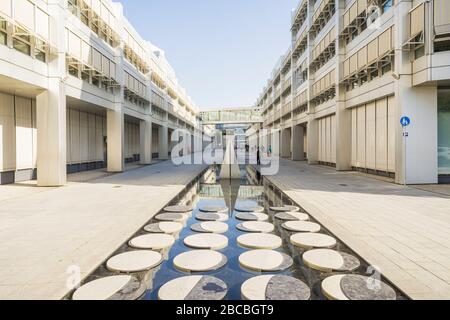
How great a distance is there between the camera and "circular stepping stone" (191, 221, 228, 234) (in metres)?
6.62

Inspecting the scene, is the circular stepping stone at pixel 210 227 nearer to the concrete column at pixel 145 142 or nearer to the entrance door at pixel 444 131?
the entrance door at pixel 444 131

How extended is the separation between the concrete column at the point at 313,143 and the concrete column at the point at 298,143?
6.12 meters

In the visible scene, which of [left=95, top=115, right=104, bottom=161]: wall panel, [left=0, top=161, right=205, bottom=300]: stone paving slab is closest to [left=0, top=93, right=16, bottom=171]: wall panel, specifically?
[left=0, top=161, right=205, bottom=300]: stone paving slab

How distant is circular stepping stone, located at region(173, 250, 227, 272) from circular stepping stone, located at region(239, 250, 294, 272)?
38 centimetres

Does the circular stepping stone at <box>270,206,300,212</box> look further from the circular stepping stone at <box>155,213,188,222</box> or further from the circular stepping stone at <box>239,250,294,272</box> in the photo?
the circular stepping stone at <box>239,250,294,272</box>

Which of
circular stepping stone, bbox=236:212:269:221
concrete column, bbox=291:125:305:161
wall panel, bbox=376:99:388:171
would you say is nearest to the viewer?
circular stepping stone, bbox=236:212:269:221

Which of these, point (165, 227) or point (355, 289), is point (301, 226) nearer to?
point (355, 289)

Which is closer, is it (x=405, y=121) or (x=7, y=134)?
(x=405, y=121)

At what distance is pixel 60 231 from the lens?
6.47 metres

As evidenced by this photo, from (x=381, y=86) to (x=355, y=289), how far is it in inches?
584

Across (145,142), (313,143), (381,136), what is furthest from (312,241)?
(145,142)

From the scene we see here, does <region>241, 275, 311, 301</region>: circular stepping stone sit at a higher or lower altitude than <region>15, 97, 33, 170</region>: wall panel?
lower

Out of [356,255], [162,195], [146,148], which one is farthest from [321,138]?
[356,255]

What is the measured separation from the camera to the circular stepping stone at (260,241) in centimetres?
556
